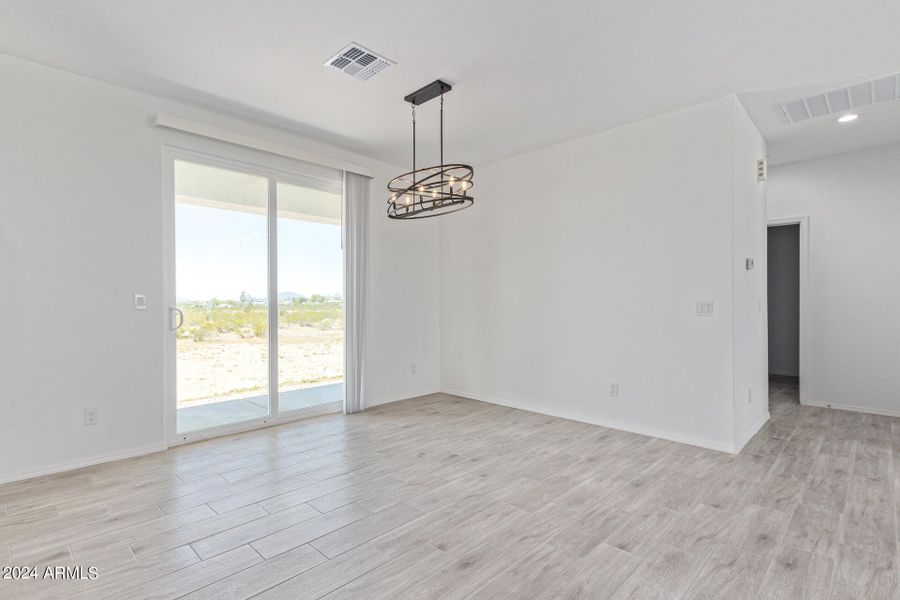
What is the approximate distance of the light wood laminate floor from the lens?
6.34ft

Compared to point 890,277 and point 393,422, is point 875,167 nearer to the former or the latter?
point 890,277

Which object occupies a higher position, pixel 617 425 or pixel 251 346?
pixel 251 346

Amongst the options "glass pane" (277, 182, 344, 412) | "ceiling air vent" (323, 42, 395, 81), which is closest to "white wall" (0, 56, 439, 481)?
"glass pane" (277, 182, 344, 412)

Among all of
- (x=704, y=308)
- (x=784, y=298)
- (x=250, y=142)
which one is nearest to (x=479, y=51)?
(x=250, y=142)

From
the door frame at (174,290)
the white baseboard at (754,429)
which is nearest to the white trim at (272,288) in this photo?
the door frame at (174,290)

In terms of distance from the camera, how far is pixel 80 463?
323cm

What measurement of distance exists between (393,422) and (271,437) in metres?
1.16

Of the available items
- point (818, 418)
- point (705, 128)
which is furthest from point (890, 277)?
point (705, 128)

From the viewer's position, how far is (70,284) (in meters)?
3.21

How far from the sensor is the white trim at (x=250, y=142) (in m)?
3.53

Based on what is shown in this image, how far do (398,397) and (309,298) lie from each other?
1.68 m

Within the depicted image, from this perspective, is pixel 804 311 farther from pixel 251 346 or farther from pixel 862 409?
pixel 251 346

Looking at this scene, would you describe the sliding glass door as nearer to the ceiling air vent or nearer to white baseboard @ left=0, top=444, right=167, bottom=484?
white baseboard @ left=0, top=444, right=167, bottom=484

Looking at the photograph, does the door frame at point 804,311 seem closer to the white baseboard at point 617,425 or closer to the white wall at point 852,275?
the white wall at point 852,275
